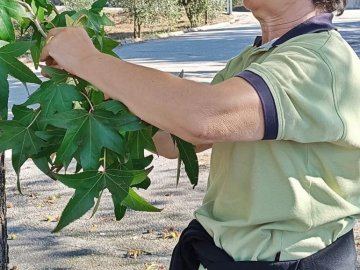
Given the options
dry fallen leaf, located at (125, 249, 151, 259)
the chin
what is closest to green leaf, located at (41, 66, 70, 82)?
the chin

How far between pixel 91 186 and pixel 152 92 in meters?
0.32

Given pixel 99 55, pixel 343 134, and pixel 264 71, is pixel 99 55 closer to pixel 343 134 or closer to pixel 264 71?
pixel 264 71

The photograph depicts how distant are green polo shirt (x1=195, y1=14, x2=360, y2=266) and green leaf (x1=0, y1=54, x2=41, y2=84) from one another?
50 centimetres

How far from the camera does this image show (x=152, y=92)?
4.80 ft

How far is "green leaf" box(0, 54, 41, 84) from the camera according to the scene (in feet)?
5.83

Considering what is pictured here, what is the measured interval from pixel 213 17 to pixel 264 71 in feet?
92.9

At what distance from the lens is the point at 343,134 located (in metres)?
1.59

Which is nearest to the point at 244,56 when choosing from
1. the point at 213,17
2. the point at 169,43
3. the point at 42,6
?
the point at 42,6

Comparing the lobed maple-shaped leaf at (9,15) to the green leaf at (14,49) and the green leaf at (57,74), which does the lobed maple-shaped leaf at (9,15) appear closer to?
the green leaf at (14,49)

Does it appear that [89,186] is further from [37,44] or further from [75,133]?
[37,44]

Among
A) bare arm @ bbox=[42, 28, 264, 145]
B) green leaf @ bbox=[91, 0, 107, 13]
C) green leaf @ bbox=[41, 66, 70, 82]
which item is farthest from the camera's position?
green leaf @ bbox=[91, 0, 107, 13]

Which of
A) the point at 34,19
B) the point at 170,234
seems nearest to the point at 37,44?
the point at 34,19

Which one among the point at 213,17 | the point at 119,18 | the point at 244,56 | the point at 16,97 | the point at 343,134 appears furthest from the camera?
the point at 213,17

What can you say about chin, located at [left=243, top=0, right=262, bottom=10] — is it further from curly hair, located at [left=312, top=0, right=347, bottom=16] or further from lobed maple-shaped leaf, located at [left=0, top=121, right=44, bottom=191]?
lobed maple-shaped leaf, located at [left=0, top=121, right=44, bottom=191]
